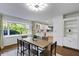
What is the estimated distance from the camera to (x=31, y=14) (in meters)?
1.33

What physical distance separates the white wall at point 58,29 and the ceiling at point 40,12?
0.29ft

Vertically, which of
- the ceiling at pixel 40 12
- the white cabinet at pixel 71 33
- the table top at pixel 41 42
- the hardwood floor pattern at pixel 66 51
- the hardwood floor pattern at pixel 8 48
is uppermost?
the ceiling at pixel 40 12

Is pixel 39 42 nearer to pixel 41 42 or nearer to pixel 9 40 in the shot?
pixel 41 42

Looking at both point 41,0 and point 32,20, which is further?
point 32,20

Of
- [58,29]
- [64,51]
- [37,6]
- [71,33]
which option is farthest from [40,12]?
[64,51]

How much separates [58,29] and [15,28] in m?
0.75

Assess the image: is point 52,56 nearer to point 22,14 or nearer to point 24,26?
point 24,26

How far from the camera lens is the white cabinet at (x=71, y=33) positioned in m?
1.28

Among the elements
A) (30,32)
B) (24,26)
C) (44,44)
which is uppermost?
(24,26)

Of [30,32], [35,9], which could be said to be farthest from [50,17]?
[30,32]

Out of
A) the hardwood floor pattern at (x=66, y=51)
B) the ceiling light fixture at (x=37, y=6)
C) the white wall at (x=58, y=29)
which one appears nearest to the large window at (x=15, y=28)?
the ceiling light fixture at (x=37, y=6)

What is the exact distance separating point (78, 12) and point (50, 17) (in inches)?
17.6

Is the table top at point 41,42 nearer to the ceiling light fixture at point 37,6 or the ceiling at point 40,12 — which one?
the ceiling at point 40,12

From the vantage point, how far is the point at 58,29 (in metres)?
1.38
